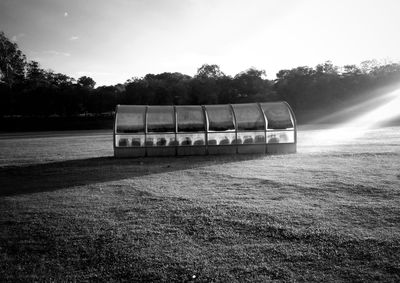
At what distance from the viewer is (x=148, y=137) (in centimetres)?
1712

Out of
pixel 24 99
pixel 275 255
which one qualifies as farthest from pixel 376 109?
pixel 24 99

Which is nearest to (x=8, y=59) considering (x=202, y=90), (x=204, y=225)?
(x=202, y=90)

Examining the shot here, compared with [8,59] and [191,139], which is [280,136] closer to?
[191,139]

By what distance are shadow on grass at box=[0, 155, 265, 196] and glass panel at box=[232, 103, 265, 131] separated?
205cm

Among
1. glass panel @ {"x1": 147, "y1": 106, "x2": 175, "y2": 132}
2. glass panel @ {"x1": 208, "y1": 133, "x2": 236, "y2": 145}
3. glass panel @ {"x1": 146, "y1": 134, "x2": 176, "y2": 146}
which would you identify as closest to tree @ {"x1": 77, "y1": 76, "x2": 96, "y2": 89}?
glass panel @ {"x1": 147, "y1": 106, "x2": 175, "y2": 132}

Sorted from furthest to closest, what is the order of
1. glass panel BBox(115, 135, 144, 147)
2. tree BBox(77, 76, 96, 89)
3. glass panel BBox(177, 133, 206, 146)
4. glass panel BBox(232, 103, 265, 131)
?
tree BBox(77, 76, 96, 89) → glass panel BBox(232, 103, 265, 131) → glass panel BBox(177, 133, 206, 146) → glass panel BBox(115, 135, 144, 147)

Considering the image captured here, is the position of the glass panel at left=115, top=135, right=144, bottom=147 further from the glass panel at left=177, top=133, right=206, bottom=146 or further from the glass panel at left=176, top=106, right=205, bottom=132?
the glass panel at left=176, top=106, right=205, bottom=132

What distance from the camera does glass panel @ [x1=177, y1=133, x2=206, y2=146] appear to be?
17344mm

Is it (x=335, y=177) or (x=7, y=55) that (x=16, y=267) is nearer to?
(x=335, y=177)

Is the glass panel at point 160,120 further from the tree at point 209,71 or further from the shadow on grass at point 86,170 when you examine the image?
the tree at point 209,71

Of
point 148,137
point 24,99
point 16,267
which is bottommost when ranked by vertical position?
point 16,267

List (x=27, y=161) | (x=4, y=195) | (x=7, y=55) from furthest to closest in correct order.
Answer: (x=7, y=55) → (x=27, y=161) → (x=4, y=195)

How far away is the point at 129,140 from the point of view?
55.9ft

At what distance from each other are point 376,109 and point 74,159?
4865cm
